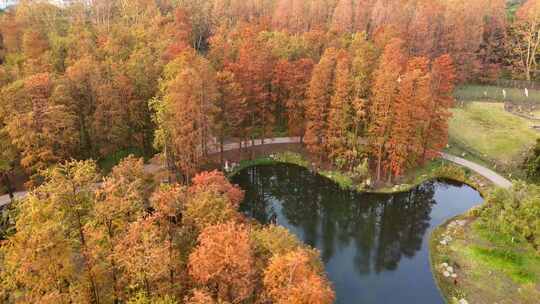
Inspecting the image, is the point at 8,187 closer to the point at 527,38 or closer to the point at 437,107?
the point at 437,107

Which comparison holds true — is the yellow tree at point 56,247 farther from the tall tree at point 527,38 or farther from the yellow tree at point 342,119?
the tall tree at point 527,38

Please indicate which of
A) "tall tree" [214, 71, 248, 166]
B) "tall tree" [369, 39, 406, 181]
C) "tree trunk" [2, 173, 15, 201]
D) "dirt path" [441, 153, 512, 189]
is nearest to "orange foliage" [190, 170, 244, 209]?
"tall tree" [214, 71, 248, 166]

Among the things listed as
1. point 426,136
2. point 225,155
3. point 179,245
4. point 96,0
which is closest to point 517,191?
point 426,136

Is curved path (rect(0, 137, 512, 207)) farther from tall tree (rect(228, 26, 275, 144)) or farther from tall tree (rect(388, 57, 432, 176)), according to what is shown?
tall tree (rect(388, 57, 432, 176))

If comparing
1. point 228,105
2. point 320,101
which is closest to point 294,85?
point 320,101

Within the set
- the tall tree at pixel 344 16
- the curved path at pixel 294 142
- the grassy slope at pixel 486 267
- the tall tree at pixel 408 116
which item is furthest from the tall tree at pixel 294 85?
the tall tree at pixel 344 16

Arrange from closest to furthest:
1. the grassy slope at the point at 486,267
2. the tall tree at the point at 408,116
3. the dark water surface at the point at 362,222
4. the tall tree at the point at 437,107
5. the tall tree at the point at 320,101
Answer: the grassy slope at the point at 486,267, the dark water surface at the point at 362,222, the tall tree at the point at 408,116, the tall tree at the point at 320,101, the tall tree at the point at 437,107

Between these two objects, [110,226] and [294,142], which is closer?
[110,226]
